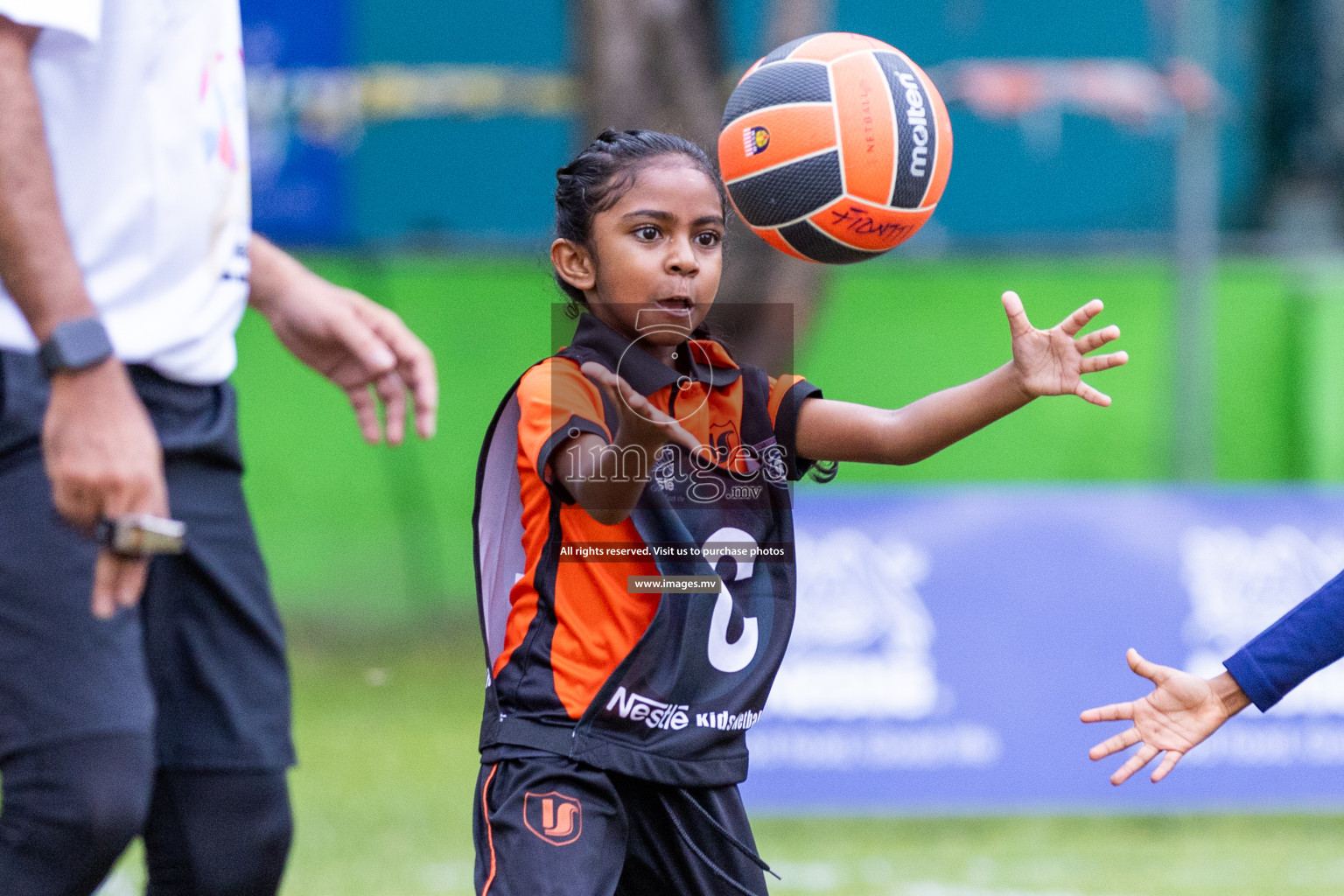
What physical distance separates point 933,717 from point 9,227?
14.3 ft

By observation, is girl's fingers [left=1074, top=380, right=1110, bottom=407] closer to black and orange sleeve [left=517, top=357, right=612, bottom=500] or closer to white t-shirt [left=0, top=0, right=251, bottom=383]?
black and orange sleeve [left=517, top=357, right=612, bottom=500]

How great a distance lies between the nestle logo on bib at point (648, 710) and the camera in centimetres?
276

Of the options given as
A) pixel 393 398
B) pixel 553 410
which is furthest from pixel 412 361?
pixel 553 410

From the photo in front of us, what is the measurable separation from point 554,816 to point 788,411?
83 cm

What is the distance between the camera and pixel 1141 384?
10195mm

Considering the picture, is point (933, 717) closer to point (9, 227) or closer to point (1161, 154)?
point (9, 227)

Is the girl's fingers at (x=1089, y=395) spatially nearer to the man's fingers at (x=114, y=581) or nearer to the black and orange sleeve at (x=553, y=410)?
the black and orange sleeve at (x=553, y=410)

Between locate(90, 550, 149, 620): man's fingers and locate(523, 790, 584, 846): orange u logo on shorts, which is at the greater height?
locate(90, 550, 149, 620): man's fingers

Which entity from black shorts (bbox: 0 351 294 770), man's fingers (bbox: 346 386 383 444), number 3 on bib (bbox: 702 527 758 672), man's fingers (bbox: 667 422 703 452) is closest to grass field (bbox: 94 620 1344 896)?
man's fingers (bbox: 346 386 383 444)

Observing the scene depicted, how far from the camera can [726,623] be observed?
285cm

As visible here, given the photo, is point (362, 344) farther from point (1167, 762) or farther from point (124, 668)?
point (1167, 762)

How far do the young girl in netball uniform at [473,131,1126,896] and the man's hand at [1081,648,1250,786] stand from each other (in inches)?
21.9

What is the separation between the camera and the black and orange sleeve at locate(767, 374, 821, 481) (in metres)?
2.94

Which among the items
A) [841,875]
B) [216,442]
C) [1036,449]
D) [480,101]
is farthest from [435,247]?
[216,442]
